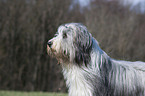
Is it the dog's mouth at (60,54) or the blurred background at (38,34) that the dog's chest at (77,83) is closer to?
the dog's mouth at (60,54)

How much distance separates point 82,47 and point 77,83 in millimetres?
634

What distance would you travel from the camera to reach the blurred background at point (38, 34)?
48.2 feet

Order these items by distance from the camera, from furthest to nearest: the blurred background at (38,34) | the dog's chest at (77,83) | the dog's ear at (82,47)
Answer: the blurred background at (38,34) → the dog's ear at (82,47) → the dog's chest at (77,83)

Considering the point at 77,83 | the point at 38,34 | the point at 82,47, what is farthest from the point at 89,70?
the point at 38,34

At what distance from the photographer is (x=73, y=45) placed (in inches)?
157

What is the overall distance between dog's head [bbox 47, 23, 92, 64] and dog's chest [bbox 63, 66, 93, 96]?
171 mm

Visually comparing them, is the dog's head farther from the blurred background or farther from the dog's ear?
the blurred background

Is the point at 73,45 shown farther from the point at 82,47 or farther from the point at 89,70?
the point at 89,70

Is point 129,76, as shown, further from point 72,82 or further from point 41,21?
point 41,21

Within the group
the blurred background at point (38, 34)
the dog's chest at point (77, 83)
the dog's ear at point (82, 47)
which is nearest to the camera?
the dog's chest at point (77, 83)

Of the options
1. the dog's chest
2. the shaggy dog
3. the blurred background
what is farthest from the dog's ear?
the blurred background

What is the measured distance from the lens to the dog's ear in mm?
3965

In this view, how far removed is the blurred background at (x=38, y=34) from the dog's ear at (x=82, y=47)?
33.6ft

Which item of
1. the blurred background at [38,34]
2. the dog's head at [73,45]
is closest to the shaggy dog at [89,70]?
the dog's head at [73,45]
